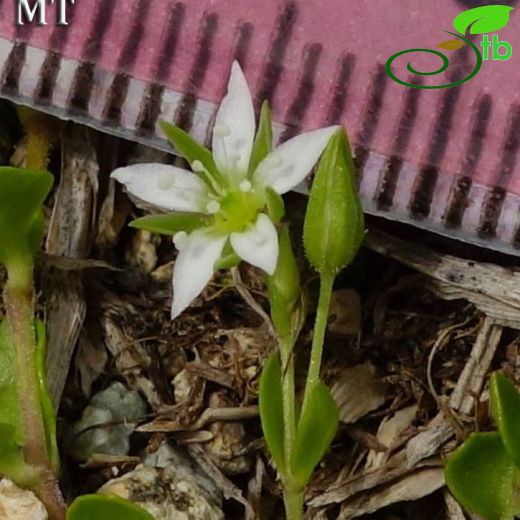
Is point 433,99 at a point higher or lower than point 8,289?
higher

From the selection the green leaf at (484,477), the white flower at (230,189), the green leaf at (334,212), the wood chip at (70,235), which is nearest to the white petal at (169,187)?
the white flower at (230,189)

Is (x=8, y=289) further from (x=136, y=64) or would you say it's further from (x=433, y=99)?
(x=433, y=99)

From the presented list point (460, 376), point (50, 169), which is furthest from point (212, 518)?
point (50, 169)

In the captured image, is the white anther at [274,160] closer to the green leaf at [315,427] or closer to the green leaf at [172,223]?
the green leaf at [172,223]

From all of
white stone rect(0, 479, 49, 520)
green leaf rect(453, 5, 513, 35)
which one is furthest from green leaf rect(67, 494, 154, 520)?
green leaf rect(453, 5, 513, 35)

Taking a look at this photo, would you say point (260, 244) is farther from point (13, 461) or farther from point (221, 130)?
point (13, 461)

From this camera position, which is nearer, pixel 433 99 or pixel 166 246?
pixel 433 99
